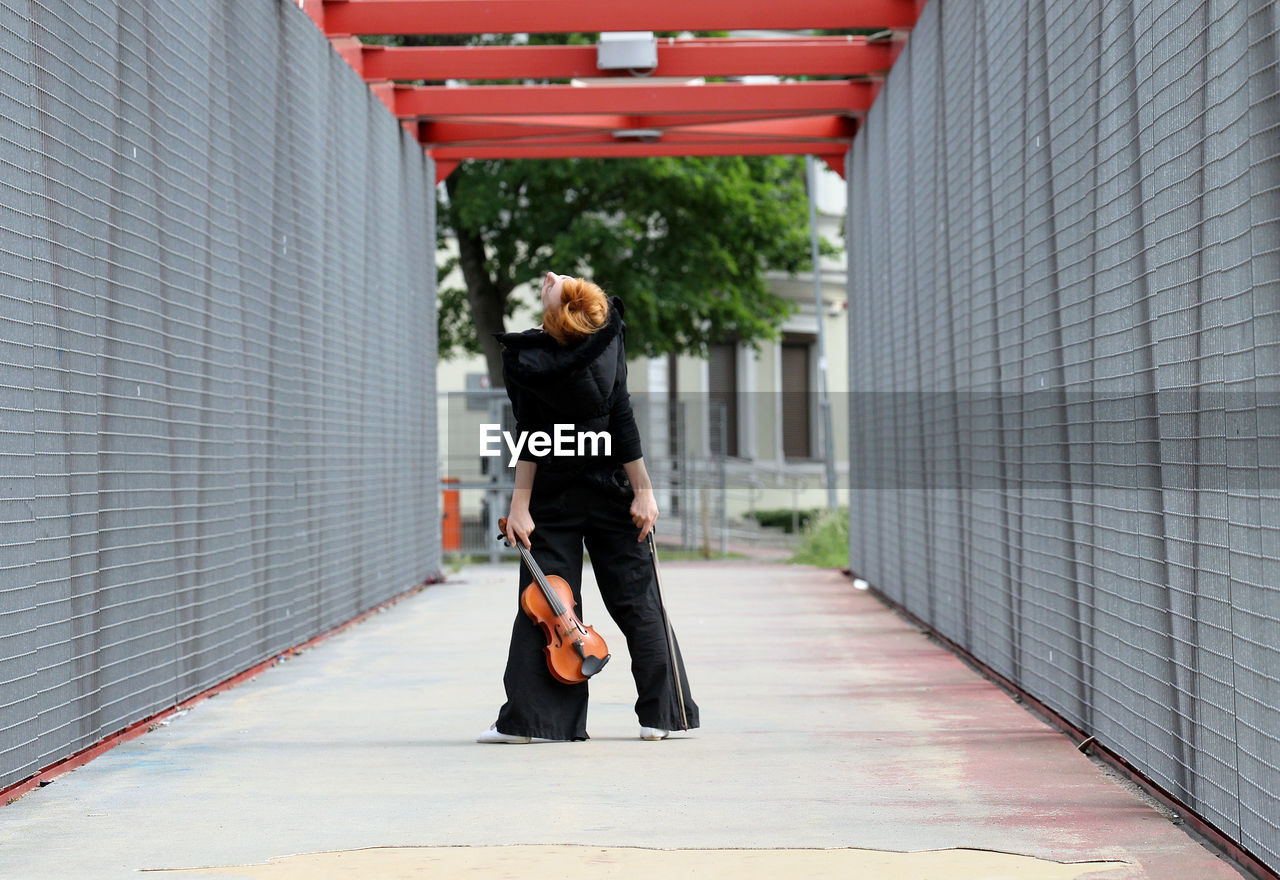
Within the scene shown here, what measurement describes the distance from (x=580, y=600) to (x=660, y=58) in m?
6.61

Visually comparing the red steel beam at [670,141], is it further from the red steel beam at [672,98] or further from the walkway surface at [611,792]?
the walkway surface at [611,792]

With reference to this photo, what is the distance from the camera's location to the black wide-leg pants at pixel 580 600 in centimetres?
609

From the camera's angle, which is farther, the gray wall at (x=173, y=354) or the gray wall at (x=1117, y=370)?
the gray wall at (x=173, y=354)

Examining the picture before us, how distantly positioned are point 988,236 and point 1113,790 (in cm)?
334

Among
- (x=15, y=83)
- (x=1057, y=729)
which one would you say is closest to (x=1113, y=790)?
(x=1057, y=729)

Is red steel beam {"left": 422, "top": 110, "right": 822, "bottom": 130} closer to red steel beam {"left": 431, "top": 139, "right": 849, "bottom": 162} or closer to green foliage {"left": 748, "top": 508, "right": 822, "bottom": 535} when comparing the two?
red steel beam {"left": 431, "top": 139, "right": 849, "bottom": 162}

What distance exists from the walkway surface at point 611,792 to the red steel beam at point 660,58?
492 centimetres

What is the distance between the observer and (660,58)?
11.7 meters

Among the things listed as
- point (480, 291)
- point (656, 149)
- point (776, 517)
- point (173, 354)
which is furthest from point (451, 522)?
point (173, 354)

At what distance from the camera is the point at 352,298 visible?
1111cm

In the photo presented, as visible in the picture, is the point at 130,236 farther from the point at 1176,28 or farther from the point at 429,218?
the point at 429,218

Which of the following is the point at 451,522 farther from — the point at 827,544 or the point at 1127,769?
the point at 1127,769

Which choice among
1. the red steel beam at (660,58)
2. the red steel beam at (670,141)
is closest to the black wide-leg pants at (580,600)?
the red steel beam at (660,58)

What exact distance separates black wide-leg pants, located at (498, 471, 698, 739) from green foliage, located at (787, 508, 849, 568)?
11.0 meters
